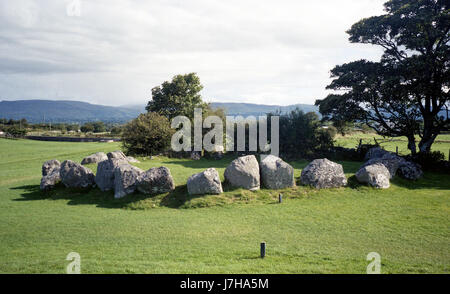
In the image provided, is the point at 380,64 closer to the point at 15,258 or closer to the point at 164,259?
the point at 164,259

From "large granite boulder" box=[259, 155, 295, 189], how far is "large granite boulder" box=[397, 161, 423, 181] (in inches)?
365

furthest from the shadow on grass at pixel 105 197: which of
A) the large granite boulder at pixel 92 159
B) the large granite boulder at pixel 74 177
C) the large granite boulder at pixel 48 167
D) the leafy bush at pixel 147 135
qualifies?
the leafy bush at pixel 147 135

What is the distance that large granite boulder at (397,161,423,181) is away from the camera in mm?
20661

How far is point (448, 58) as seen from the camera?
2452cm

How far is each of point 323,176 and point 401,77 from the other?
15.0 metres

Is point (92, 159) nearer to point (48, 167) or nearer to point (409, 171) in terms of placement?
point (48, 167)

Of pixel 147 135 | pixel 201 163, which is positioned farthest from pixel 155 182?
pixel 147 135

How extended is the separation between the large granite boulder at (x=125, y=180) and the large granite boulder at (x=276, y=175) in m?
7.79

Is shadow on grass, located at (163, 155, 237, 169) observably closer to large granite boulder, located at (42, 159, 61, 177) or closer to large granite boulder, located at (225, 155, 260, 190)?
large granite boulder, located at (225, 155, 260, 190)

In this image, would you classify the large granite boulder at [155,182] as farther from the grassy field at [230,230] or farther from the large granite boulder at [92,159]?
the large granite boulder at [92,159]

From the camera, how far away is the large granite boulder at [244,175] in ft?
56.5

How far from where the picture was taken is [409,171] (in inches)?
819

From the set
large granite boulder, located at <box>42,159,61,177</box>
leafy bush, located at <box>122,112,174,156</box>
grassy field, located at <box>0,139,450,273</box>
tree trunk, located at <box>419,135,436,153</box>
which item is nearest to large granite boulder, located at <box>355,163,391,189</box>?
grassy field, located at <box>0,139,450,273</box>
